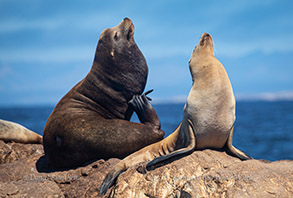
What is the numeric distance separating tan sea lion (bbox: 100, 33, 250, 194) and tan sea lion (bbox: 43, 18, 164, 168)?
1.01m

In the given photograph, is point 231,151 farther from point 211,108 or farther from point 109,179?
point 109,179

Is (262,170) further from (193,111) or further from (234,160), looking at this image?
(193,111)

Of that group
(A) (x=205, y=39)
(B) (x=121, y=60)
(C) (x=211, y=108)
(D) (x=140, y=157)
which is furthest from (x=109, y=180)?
(B) (x=121, y=60)

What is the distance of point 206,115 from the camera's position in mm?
4906

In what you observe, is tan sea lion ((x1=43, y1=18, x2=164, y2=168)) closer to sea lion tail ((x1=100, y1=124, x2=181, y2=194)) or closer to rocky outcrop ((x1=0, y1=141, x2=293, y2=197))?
rocky outcrop ((x1=0, y1=141, x2=293, y2=197))

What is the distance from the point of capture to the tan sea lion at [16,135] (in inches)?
316

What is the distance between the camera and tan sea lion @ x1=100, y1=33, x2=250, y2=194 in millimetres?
4914

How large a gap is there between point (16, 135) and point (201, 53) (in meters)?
4.70

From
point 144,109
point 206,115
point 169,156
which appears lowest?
point 169,156

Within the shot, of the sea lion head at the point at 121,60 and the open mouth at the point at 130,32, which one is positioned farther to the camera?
the open mouth at the point at 130,32

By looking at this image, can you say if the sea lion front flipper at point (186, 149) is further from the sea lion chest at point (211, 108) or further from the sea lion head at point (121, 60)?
the sea lion head at point (121, 60)

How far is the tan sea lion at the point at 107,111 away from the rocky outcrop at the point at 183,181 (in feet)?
1.16

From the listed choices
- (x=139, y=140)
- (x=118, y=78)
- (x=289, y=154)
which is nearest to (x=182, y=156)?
(x=139, y=140)

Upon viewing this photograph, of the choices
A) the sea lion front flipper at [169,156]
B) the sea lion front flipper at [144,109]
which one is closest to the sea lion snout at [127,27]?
the sea lion front flipper at [144,109]
